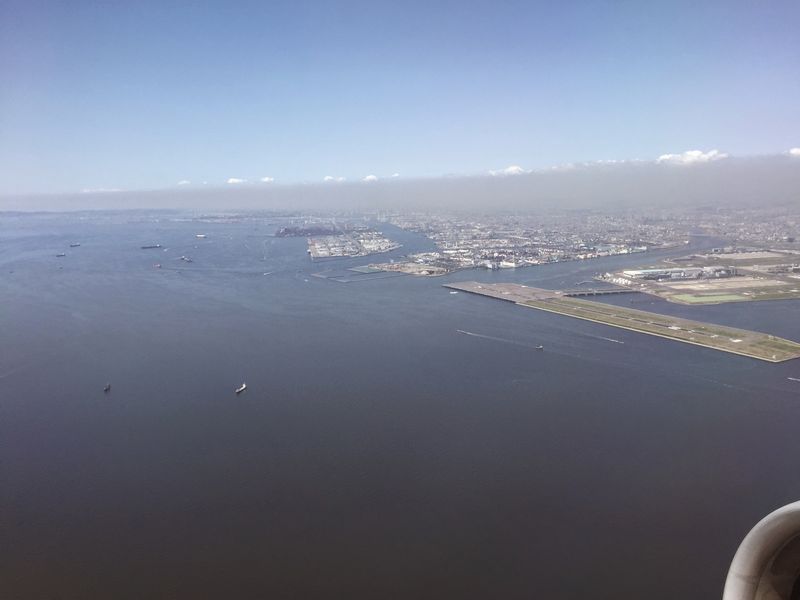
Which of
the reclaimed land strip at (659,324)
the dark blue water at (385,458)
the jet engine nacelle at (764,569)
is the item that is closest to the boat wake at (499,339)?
the dark blue water at (385,458)

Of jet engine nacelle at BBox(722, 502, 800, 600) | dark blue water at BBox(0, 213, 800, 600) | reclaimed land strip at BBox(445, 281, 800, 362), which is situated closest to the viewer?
jet engine nacelle at BBox(722, 502, 800, 600)

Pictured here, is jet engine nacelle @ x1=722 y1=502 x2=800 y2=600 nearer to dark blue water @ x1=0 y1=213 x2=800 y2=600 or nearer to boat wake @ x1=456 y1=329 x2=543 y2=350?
dark blue water @ x1=0 y1=213 x2=800 y2=600

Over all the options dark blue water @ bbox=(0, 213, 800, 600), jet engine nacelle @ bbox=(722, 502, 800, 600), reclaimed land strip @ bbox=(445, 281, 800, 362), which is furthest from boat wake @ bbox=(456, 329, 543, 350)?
jet engine nacelle @ bbox=(722, 502, 800, 600)

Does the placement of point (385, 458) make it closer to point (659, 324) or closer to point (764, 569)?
point (764, 569)

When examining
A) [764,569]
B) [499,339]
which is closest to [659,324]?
[499,339]

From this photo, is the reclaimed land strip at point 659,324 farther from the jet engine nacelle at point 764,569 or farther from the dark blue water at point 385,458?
the jet engine nacelle at point 764,569

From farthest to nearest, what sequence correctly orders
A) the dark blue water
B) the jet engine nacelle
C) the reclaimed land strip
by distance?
1. the reclaimed land strip
2. the dark blue water
3. the jet engine nacelle

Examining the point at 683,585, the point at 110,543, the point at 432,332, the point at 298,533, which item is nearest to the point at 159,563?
the point at 110,543
